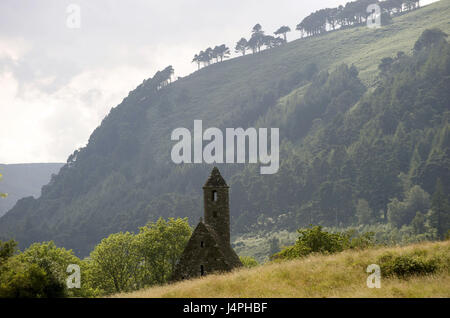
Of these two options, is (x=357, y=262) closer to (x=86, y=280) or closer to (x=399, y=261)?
(x=399, y=261)

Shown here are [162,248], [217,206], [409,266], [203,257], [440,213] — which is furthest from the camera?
[440,213]

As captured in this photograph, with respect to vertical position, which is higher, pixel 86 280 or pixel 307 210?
pixel 86 280

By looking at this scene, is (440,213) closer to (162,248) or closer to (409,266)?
(162,248)

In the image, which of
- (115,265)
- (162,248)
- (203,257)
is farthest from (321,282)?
(115,265)

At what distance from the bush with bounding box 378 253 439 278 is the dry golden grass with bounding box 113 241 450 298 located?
69 cm

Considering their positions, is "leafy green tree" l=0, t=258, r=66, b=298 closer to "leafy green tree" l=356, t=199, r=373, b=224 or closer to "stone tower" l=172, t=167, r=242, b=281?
"stone tower" l=172, t=167, r=242, b=281

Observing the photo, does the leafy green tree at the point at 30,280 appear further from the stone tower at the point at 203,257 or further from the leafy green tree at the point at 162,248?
the leafy green tree at the point at 162,248

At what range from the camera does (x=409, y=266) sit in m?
22.0

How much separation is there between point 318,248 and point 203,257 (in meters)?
10.4

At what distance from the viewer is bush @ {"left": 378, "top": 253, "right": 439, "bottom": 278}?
2169 cm

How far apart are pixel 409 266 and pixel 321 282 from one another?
15.2 feet

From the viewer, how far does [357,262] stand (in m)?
23.7

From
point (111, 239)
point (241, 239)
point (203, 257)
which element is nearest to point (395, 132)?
point (241, 239)

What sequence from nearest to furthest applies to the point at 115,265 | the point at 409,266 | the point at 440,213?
the point at 409,266 < the point at 115,265 < the point at 440,213
